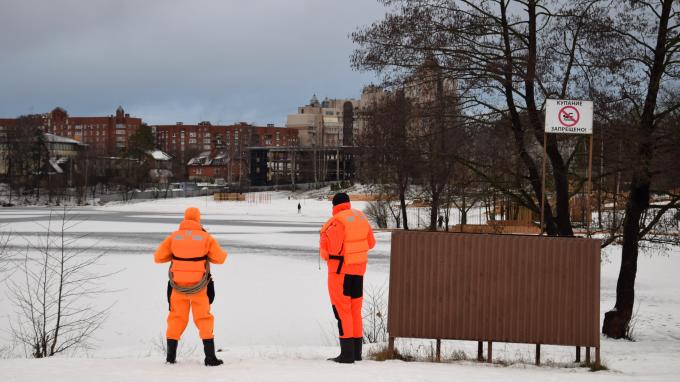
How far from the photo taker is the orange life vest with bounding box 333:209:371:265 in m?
8.16

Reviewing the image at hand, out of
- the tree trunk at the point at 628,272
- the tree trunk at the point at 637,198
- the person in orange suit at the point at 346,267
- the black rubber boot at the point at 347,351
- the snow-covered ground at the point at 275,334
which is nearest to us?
the snow-covered ground at the point at 275,334

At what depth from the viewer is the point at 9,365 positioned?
7391 mm

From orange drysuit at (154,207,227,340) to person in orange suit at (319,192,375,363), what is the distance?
132 cm

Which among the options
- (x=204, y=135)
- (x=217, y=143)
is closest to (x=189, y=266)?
(x=217, y=143)

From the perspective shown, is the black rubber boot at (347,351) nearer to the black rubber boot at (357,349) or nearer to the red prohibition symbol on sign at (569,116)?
the black rubber boot at (357,349)

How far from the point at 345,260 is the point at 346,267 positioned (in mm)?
87

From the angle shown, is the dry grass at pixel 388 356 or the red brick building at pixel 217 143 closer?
the dry grass at pixel 388 356

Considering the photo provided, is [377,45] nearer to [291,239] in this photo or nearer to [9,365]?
[9,365]

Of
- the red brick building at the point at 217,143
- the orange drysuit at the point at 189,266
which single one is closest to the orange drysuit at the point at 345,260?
the orange drysuit at the point at 189,266

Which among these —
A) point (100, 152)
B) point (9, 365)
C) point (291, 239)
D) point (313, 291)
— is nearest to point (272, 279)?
point (313, 291)

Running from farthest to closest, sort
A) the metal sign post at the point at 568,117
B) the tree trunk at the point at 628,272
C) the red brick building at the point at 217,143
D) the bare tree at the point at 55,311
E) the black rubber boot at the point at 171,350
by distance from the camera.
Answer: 1. the red brick building at the point at 217,143
2. the tree trunk at the point at 628,272
3. the bare tree at the point at 55,311
4. the metal sign post at the point at 568,117
5. the black rubber boot at the point at 171,350

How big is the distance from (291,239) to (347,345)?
28059 millimetres

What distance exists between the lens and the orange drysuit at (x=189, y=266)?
25.4 feet

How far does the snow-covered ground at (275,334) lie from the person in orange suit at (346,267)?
1.36 ft
